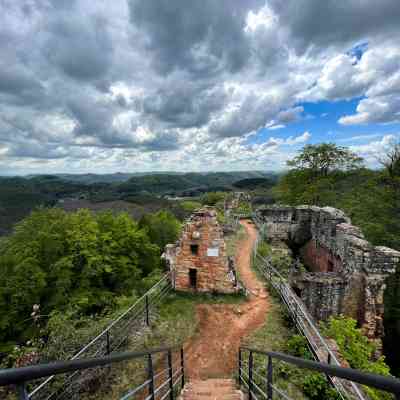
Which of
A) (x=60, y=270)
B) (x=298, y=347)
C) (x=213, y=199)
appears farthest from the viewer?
(x=213, y=199)

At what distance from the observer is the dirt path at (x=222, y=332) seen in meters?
5.95

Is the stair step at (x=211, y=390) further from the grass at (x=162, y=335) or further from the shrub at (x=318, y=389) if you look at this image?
the shrub at (x=318, y=389)

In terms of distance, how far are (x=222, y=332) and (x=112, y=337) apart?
326 centimetres

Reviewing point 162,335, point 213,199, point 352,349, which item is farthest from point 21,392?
point 213,199

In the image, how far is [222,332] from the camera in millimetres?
7227

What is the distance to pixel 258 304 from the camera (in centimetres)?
849

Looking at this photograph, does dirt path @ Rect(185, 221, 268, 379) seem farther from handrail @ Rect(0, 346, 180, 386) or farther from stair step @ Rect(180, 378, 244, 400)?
handrail @ Rect(0, 346, 180, 386)

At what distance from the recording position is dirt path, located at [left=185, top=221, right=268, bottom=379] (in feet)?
19.5

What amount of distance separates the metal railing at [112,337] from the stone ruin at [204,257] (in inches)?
40.6

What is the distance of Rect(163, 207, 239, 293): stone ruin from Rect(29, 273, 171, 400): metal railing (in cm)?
103

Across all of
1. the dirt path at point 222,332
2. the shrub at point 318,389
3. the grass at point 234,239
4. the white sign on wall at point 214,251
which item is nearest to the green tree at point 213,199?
the grass at point 234,239

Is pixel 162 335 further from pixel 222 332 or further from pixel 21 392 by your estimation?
pixel 21 392

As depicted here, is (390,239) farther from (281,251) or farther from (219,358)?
(219,358)

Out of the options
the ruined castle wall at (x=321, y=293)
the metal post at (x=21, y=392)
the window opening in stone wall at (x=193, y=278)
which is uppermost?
the metal post at (x=21, y=392)
